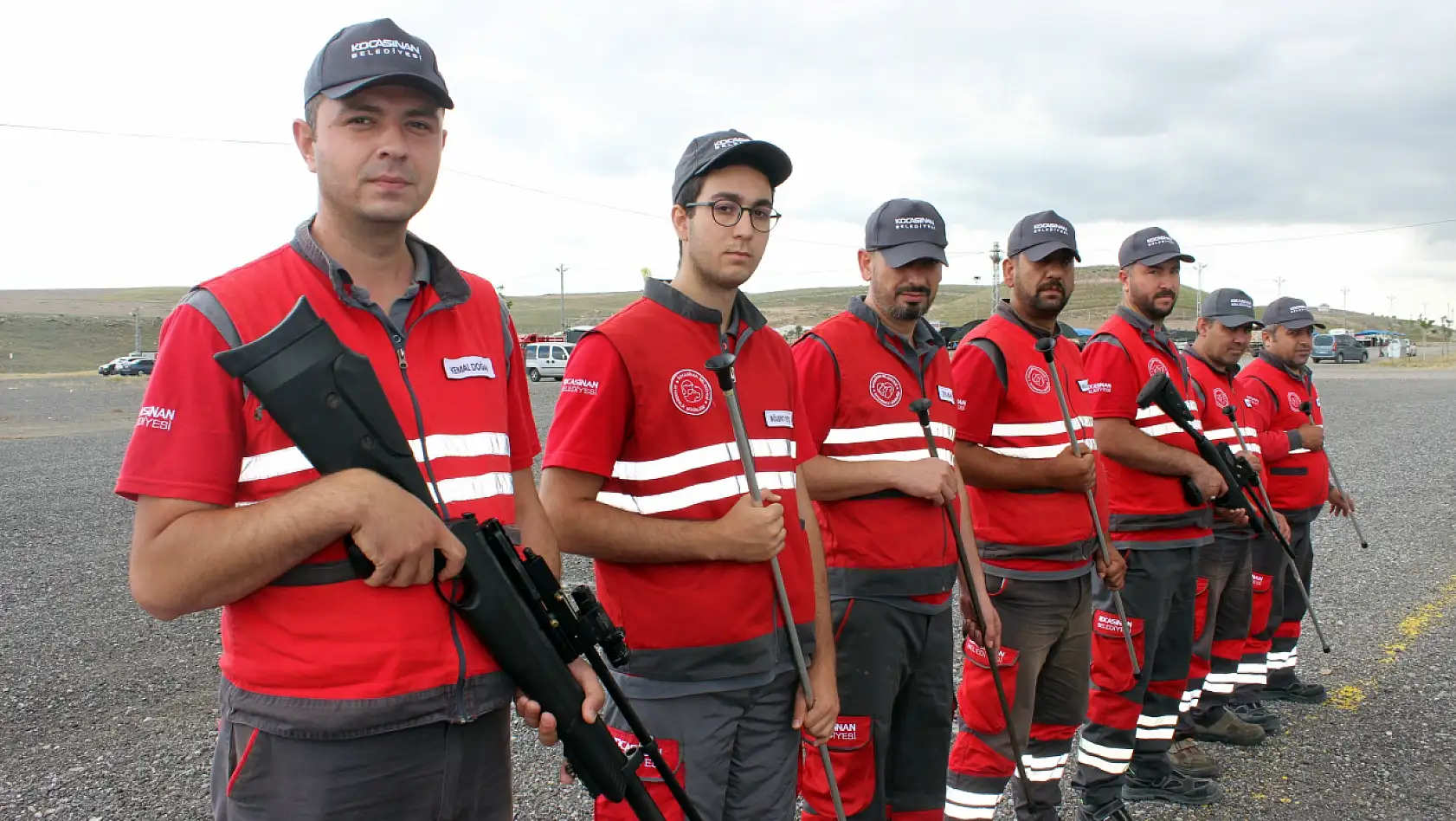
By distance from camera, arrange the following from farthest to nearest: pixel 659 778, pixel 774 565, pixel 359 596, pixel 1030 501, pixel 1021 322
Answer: pixel 1021 322 < pixel 1030 501 < pixel 774 565 < pixel 659 778 < pixel 359 596

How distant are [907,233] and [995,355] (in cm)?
68

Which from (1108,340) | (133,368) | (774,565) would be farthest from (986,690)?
(133,368)

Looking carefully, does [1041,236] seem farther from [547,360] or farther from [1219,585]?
[547,360]

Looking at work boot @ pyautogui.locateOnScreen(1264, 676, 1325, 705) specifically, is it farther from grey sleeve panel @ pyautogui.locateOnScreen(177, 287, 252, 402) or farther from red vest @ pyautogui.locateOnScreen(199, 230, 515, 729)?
grey sleeve panel @ pyautogui.locateOnScreen(177, 287, 252, 402)

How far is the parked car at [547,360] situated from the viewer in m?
41.2

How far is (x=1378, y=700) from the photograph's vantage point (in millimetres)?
5859

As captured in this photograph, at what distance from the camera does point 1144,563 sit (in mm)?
4773

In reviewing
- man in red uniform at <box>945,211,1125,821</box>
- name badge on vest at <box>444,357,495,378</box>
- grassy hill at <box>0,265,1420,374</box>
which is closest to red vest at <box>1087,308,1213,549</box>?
man in red uniform at <box>945,211,1125,821</box>

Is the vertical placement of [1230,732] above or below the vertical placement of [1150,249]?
below

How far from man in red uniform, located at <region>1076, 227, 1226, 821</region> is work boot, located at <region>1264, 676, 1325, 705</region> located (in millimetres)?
1677

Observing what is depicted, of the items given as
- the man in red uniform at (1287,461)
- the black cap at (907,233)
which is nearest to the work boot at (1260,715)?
the man in red uniform at (1287,461)

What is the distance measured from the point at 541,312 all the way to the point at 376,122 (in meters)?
161

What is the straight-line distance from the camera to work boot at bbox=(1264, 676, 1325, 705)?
5977 millimetres

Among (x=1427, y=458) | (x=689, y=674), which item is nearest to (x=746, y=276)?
(x=689, y=674)
